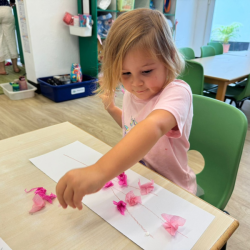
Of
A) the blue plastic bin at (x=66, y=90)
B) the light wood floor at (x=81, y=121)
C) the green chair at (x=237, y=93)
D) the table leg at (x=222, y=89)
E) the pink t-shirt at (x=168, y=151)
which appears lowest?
the light wood floor at (x=81, y=121)

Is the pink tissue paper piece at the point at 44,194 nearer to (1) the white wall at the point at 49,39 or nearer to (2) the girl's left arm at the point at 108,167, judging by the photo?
(2) the girl's left arm at the point at 108,167

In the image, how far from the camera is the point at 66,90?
9.21 feet

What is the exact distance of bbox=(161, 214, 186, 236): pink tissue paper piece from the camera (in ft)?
1.62

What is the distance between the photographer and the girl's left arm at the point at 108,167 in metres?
0.43

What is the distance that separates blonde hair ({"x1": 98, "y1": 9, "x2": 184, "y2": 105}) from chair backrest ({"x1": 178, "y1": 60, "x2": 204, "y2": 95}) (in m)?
1.24

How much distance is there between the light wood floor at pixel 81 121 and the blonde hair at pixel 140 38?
1031mm

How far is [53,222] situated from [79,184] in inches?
6.3

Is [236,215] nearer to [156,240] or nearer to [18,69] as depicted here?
[156,240]

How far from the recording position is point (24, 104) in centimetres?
270

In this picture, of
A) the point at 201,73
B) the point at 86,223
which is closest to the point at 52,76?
the point at 201,73

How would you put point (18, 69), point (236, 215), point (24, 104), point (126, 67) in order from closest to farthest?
point (126, 67) → point (236, 215) → point (24, 104) → point (18, 69)

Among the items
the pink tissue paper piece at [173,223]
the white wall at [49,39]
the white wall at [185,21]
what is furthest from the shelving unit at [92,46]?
the pink tissue paper piece at [173,223]

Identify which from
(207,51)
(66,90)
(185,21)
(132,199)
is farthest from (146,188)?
(185,21)

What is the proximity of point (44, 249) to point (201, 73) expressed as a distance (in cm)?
168
